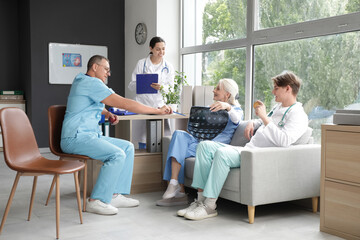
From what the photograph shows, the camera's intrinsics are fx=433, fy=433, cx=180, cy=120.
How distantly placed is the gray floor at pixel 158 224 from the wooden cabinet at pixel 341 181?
137 mm

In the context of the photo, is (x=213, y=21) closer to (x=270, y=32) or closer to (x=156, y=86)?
(x=270, y=32)

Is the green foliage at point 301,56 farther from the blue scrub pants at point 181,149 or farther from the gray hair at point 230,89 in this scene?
the blue scrub pants at point 181,149

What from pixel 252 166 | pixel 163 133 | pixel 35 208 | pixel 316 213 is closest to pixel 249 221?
pixel 252 166

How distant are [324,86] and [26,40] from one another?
4.86 m

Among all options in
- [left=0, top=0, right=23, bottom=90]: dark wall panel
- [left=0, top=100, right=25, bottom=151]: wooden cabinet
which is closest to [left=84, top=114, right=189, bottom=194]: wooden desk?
[left=0, top=100, right=25, bottom=151]: wooden cabinet

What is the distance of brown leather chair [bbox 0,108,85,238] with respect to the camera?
108 inches

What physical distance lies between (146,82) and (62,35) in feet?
10.7

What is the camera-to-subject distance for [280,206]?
3676mm

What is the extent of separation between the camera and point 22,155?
298 centimetres

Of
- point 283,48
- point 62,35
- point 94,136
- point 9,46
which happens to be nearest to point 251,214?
point 94,136

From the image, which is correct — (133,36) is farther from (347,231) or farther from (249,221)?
(347,231)

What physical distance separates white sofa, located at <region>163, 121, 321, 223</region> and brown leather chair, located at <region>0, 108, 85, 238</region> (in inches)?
45.6

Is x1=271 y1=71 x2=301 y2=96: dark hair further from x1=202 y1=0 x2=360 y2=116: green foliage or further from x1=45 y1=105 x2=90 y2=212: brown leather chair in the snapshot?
x1=45 y1=105 x2=90 y2=212: brown leather chair

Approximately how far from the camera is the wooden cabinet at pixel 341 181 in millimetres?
2729
